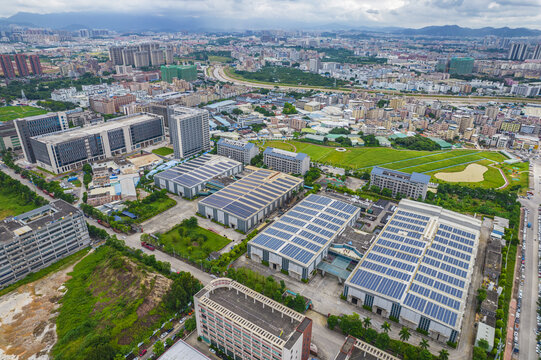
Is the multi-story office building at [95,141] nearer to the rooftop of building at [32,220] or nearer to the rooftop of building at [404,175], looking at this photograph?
the rooftop of building at [32,220]

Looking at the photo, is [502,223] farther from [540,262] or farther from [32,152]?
[32,152]

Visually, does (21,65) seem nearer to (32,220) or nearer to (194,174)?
(194,174)

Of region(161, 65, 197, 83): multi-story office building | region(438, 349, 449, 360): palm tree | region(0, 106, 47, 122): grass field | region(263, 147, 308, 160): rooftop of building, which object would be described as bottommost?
region(438, 349, 449, 360): palm tree

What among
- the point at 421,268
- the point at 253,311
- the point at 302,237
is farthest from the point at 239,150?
the point at 253,311

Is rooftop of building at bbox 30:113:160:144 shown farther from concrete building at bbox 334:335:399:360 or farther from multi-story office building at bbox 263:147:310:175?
concrete building at bbox 334:335:399:360

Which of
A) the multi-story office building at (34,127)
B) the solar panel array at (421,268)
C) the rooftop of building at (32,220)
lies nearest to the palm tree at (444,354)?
the solar panel array at (421,268)

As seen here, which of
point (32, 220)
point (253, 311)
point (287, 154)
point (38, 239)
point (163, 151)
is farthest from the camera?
point (163, 151)

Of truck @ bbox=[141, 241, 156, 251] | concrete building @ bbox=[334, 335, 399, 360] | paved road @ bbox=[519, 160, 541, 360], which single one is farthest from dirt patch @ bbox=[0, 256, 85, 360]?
paved road @ bbox=[519, 160, 541, 360]
